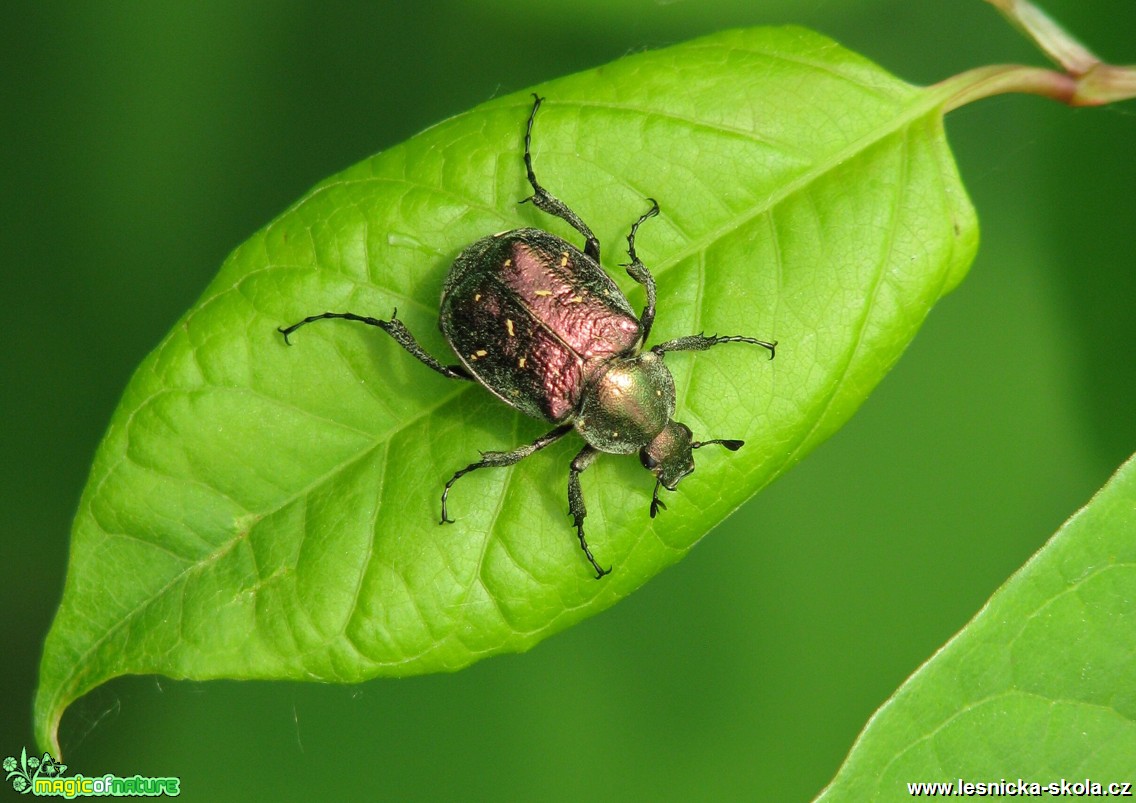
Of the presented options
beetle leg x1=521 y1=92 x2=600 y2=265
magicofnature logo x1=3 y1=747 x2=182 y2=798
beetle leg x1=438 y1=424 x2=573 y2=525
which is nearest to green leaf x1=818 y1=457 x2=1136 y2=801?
beetle leg x1=438 y1=424 x2=573 y2=525

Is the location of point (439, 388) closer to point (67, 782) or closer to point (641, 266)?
point (641, 266)

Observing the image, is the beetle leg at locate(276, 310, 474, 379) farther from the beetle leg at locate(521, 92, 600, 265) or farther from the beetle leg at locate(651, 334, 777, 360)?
the beetle leg at locate(651, 334, 777, 360)

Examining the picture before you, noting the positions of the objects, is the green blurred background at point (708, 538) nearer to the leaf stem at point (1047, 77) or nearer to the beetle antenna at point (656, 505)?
the leaf stem at point (1047, 77)

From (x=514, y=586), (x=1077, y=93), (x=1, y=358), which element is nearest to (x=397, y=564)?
(x=514, y=586)

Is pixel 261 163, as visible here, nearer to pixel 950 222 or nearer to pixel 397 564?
pixel 397 564

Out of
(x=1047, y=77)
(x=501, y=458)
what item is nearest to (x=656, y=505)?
(x=501, y=458)
